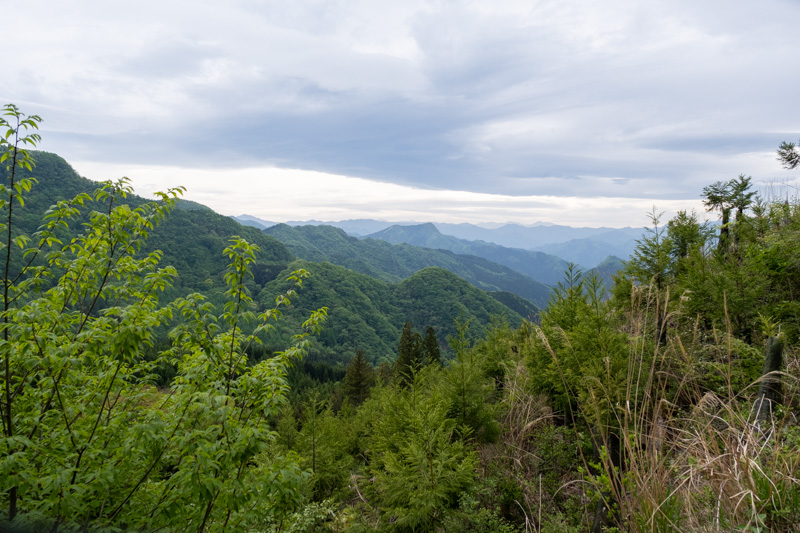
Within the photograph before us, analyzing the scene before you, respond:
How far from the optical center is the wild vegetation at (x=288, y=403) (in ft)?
8.45

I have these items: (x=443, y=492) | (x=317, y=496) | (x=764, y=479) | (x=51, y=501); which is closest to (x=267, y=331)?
(x=51, y=501)

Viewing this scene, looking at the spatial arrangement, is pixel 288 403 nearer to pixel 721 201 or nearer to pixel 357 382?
pixel 721 201

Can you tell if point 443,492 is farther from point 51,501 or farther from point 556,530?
point 51,501

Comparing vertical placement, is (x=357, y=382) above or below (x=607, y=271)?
below

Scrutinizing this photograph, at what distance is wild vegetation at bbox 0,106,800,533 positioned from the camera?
2576 millimetres

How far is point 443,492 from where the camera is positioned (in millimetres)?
4301

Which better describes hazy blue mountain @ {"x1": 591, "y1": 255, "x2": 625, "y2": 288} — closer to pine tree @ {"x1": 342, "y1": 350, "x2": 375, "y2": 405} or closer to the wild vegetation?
the wild vegetation

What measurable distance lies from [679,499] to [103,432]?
17.4ft

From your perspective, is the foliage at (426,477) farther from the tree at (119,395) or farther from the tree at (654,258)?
the tree at (654,258)

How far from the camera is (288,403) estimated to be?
4672 millimetres

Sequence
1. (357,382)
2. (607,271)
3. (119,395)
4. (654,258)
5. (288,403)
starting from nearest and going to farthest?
(119,395), (288,403), (654,258), (607,271), (357,382)

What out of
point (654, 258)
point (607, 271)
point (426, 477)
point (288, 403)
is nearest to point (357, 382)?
point (607, 271)

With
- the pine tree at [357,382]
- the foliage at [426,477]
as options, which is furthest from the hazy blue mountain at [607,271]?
the pine tree at [357,382]

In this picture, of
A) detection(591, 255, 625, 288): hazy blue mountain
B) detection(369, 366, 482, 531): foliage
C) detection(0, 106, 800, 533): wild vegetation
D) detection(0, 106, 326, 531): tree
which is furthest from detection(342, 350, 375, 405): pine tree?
detection(0, 106, 326, 531): tree
